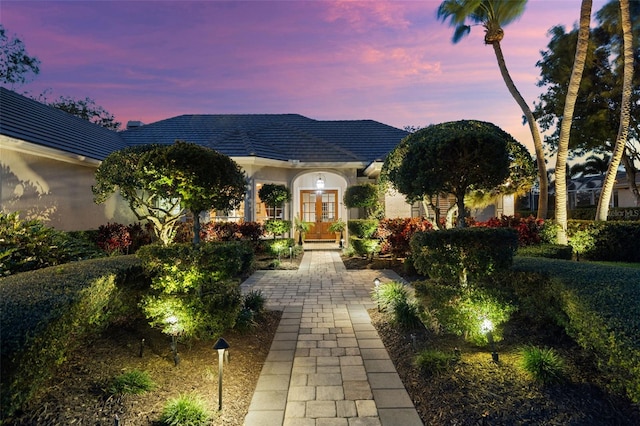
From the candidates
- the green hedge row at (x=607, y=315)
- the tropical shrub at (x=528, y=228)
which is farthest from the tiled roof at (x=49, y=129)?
the tropical shrub at (x=528, y=228)

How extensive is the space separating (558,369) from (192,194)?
4.40 metres

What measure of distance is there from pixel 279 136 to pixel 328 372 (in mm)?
13059

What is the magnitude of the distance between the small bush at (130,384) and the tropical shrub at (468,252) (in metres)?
3.31

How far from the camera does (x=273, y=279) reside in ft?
27.7

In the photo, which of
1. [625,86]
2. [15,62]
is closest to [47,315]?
[625,86]

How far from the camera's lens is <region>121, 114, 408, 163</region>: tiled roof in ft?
44.0

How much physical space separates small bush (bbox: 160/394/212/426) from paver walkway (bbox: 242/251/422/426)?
1.23 ft

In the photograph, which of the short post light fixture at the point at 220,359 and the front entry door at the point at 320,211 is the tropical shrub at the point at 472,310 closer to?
the short post light fixture at the point at 220,359

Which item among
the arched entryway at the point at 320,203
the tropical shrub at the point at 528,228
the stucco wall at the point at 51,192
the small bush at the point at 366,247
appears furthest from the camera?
the arched entryway at the point at 320,203

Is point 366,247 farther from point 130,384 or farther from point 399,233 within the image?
A: point 130,384

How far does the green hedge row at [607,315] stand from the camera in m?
2.24

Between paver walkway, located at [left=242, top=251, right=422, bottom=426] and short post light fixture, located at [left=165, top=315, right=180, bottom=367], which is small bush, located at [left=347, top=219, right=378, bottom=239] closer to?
paver walkway, located at [left=242, top=251, right=422, bottom=426]

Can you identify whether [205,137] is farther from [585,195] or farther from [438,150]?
[585,195]

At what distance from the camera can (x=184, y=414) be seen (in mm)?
2436
